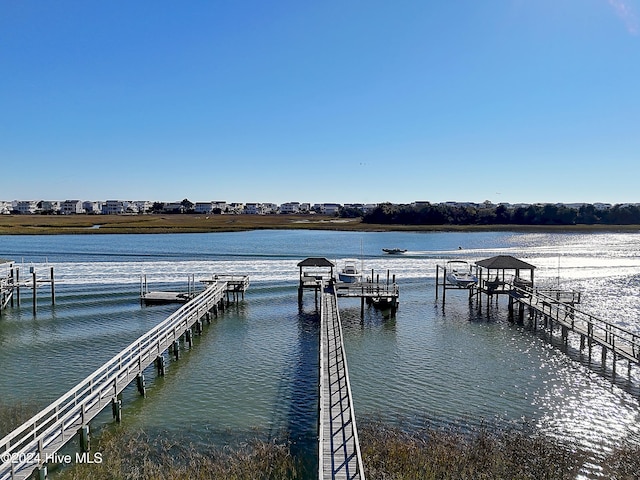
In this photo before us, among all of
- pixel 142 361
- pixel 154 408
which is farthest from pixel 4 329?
pixel 154 408

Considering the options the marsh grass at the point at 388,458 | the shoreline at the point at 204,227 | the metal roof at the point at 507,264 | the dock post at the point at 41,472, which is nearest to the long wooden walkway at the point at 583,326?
the metal roof at the point at 507,264

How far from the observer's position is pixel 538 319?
3025 cm

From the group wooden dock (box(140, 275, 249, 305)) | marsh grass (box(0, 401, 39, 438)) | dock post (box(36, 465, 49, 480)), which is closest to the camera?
dock post (box(36, 465, 49, 480))

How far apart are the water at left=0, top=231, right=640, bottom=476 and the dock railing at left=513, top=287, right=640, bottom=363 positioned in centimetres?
93

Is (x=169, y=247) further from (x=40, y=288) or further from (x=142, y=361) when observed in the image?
(x=142, y=361)

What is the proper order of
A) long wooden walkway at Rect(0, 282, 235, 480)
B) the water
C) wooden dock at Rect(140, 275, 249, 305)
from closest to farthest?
long wooden walkway at Rect(0, 282, 235, 480)
the water
wooden dock at Rect(140, 275, 249, 305)

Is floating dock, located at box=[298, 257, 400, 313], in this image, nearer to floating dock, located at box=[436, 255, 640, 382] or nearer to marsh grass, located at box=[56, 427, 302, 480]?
floating dock, located at box=[436, 255, 640, 382]

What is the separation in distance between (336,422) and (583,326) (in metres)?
17.0

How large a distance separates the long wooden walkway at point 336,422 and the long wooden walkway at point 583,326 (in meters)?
10.9

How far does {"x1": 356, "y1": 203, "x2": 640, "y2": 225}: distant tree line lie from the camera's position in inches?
5276

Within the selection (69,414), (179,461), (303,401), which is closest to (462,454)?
(303,401)

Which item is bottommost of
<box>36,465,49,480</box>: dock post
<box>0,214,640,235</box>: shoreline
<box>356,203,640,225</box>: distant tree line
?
<box>36,465,49,480</box>: dock post

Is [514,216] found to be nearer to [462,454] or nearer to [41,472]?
[462,454]

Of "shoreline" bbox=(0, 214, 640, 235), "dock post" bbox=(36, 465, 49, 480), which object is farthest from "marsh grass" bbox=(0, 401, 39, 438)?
"shoreline" bbox=(0, 214, 640, 235)
